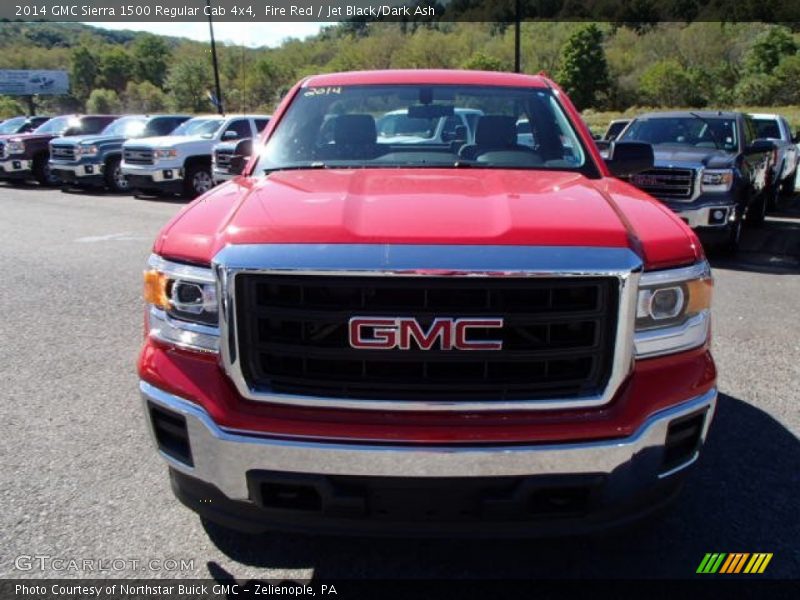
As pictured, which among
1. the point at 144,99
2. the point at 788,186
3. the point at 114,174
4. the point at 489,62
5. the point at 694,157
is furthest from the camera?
the point at 144,99

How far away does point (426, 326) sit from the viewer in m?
2.00

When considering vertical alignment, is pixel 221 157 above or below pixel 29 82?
below

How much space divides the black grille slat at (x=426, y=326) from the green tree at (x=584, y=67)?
88.2 meters

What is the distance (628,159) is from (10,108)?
9193cm

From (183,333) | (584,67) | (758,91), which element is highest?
(584,67)

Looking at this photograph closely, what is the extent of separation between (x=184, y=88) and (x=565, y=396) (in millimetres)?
85929

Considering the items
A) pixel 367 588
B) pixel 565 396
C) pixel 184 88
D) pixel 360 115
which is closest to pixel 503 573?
pixel 367 588

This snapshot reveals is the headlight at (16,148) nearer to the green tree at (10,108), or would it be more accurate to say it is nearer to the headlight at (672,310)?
the headlight at (672,310)

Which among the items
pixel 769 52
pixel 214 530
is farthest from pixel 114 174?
pixel 769 52

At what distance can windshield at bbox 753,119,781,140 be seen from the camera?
Answer: 12945 millimetres

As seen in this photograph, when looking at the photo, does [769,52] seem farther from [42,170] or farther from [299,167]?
[299,167]

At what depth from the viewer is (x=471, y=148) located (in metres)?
3.40

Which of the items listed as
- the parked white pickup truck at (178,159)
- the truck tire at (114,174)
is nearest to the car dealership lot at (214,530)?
the parked white pickup truck at (178,159)

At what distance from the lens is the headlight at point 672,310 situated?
6.99ft
